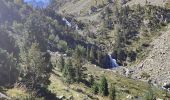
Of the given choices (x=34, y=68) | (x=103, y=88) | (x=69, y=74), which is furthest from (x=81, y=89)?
(x=34, y=68)

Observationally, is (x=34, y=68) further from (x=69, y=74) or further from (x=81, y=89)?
(x=81, y=89)

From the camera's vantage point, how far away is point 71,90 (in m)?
144

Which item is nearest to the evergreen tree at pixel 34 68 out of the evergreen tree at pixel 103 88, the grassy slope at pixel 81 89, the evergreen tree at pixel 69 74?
the grassy slope at pixel 81 89

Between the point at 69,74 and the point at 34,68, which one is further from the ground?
the point at 34,68

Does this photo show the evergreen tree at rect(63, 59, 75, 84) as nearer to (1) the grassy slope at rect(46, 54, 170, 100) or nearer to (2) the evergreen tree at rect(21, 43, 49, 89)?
(1) the grassy slope at rect(46, 54, 170, 100)

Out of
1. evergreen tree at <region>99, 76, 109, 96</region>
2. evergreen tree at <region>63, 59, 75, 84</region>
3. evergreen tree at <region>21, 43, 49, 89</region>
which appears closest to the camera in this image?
evergreen tree at <region>21, 43, 49, 89</region>

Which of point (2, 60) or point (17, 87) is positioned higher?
point (2, 60)

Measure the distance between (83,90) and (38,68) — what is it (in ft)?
103

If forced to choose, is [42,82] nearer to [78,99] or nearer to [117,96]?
[78,99]

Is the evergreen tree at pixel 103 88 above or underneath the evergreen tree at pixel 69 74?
underneath

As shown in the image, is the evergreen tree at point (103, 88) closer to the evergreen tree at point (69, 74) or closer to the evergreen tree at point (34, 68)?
the evergreen tree at point (69, 74)

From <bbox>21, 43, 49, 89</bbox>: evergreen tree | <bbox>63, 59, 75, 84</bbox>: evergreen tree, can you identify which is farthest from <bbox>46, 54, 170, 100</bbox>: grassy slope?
<bbox>21, 43, 49, 89</bbox>: evergreen tree

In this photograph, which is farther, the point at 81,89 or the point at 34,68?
the point at 81,89

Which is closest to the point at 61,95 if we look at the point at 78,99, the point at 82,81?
the point at 78,99
